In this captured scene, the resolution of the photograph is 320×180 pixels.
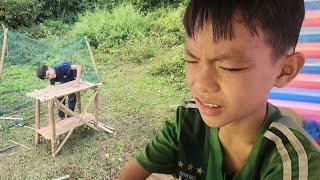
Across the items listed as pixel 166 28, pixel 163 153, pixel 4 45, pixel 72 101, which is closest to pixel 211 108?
pixel 163 153

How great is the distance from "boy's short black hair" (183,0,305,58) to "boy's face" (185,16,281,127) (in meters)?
0.01

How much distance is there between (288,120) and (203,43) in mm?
226

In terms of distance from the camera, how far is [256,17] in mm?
588

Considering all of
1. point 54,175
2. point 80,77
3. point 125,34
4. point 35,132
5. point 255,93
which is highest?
point 255,93

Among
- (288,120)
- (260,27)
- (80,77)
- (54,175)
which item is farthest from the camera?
(80,77)

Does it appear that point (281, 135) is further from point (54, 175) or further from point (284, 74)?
point (54, 175)

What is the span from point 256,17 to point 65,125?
2.22 meters

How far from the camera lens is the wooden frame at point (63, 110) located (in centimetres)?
240

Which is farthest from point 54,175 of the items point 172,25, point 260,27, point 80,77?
point 260,27

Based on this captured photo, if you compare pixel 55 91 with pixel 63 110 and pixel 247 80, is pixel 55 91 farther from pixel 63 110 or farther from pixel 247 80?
pixel 247 80

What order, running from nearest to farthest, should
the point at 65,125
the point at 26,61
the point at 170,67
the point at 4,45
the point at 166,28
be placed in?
the point at 4,45 → the point at 26,61 → the point at 65,125 → the point at 166,28 → the point at 170,67

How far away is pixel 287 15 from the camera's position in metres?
0.63

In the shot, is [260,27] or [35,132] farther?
[35,132]

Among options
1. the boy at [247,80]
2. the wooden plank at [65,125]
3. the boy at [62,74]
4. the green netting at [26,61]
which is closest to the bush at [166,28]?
the green netting at [26,61]
